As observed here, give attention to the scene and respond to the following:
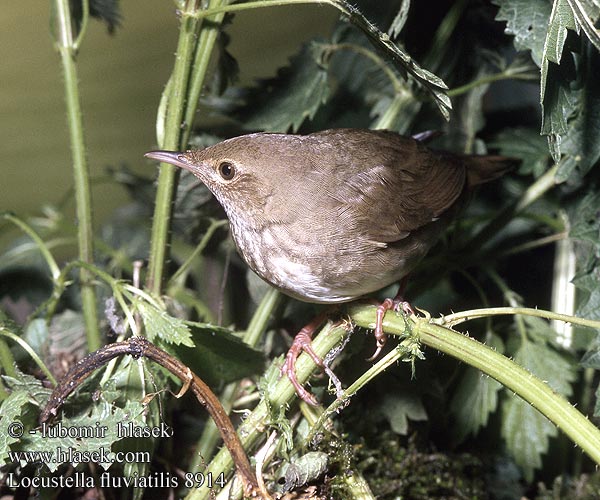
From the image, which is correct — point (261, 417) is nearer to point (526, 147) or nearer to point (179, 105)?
point (179, 105)

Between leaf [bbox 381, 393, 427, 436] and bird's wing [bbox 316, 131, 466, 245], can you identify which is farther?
leaf [bbox 381, 393, 427, 436]

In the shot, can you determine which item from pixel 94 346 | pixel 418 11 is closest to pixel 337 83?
pixel 418 11

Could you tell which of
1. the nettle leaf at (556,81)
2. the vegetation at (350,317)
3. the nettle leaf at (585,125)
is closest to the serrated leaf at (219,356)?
the vegetation at (350,317)

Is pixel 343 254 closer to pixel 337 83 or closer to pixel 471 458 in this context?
pixel 471 458

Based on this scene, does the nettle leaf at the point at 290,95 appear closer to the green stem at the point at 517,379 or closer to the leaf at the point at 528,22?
the leaf at the point at 528,22

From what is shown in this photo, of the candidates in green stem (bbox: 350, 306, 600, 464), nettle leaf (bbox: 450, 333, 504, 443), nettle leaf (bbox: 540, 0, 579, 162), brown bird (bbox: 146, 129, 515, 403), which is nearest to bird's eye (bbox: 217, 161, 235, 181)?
brown bird (bbox: 146, 129, 515, 403)

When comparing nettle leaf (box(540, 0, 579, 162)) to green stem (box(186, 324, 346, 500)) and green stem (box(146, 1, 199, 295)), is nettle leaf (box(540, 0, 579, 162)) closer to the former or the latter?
green stem (box(186, 324, 346, 500))
